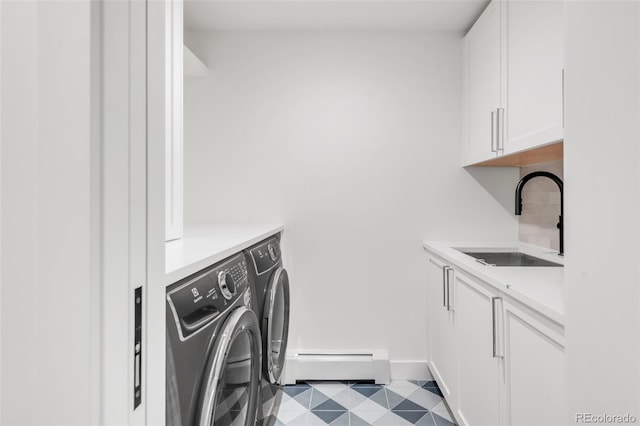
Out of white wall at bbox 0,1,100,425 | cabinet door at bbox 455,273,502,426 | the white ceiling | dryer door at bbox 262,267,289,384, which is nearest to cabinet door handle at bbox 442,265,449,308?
cabinet door at bbox 455,273,502,426

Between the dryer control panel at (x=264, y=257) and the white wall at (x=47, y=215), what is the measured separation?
1.05 metres

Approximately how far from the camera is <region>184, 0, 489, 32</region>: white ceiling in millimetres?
2020

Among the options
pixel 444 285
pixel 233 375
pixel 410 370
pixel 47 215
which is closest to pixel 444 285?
pixel 444 285

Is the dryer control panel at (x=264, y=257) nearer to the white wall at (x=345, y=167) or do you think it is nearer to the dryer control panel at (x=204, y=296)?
the dryer control panel at (x=204, y=296)

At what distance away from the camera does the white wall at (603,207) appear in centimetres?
48

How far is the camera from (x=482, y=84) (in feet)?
6.47

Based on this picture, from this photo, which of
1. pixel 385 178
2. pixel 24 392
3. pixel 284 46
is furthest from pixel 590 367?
pixel 284 46

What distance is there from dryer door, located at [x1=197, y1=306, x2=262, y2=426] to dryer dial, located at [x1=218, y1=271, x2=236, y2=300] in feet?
0.17

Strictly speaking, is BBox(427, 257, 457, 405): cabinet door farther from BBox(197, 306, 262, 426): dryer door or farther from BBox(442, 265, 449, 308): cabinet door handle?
BBox(197, 306, 262, 426): dryer door

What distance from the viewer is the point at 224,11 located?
211 centimetres

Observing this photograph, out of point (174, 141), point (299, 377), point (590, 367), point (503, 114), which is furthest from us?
point (299, 377)

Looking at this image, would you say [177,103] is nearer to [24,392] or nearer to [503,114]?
[24,392]

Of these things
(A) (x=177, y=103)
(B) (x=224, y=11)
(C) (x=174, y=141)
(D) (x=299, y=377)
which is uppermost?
(B) (x=224, y=11)

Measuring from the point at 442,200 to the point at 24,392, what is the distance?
89.5 inches
